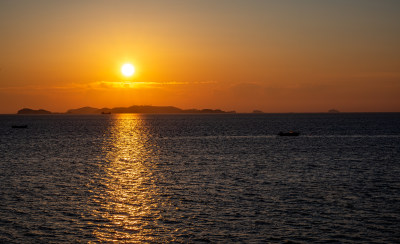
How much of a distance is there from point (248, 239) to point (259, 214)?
6.80 meters

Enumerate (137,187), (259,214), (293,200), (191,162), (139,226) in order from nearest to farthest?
(139,226) → (259,214) → (293,200) → (137,187) → (191,162)

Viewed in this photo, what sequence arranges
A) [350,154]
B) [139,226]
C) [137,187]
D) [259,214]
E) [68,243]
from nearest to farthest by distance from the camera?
1. [68,243]
2. [139,226]
3. [259,214]
4. [137,187]
5. [350,154]

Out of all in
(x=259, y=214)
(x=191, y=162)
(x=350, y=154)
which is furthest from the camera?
(x=350, y=154)

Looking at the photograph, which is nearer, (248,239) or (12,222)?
(248,239)

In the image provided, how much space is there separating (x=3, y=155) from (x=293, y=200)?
70.2m

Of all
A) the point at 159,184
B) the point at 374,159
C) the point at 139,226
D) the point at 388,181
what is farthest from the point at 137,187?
the point at 374,159

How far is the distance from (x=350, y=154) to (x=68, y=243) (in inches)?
2834

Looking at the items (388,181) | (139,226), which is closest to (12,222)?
(139,226)

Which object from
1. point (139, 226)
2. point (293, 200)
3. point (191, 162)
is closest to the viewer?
point (139, 226)

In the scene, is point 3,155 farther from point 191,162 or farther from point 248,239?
point 248,239

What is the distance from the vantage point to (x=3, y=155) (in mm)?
90188

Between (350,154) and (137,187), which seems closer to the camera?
(137,187)

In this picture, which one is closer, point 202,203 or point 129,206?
point 129,206

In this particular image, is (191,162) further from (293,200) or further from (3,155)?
(3,155)
